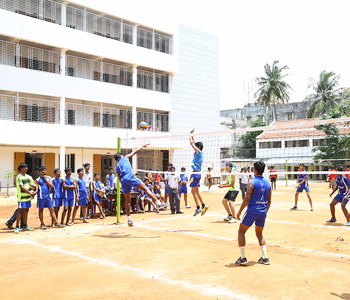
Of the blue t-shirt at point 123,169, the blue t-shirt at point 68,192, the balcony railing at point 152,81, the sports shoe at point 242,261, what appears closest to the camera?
the sports shoe at point 242,261

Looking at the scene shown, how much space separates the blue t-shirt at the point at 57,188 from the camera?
429 inches

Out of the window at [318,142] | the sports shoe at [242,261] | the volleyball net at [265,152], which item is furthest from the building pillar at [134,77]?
the sports shoe at [242,261]

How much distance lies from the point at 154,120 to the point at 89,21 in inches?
390

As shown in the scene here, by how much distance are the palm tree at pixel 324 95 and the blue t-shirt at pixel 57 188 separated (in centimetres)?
4540

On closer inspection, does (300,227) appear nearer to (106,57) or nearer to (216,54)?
(106,57)

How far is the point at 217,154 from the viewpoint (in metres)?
33.3

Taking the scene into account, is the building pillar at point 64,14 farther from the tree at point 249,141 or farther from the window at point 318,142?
the tree at point 249,141

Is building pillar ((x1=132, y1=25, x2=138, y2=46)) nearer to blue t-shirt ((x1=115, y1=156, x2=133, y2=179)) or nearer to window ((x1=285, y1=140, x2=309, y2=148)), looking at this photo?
blue t-shirt ((x1=115, y1=156, x2=133, y2=179))

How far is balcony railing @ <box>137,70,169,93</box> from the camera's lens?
103 feet

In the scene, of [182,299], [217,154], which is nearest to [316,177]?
[217,154]

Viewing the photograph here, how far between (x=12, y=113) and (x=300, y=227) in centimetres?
2176

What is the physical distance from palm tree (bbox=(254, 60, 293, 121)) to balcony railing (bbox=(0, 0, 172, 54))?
2556 centimetres

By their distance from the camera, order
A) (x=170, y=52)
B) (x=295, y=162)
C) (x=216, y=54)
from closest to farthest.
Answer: (x=170, y=52) < (x=216, y=54) < (x=295, y=162)

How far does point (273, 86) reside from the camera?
53.9 m
